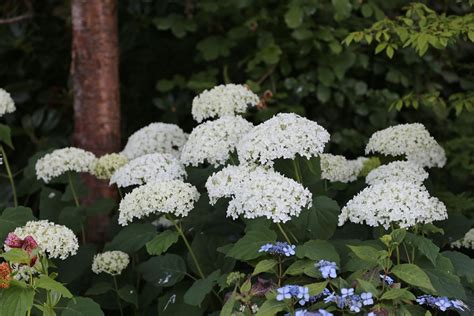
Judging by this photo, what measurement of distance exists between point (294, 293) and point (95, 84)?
267 centimetres

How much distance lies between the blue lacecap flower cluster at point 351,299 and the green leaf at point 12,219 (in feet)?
4.90

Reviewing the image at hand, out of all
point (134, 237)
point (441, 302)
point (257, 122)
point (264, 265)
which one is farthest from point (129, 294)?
point (257, 122)

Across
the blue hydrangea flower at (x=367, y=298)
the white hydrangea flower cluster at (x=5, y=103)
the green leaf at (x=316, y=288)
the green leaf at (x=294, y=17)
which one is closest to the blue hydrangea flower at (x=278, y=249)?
the green leaf at (x=316, y=288)

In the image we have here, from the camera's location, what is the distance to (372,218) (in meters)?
2.93

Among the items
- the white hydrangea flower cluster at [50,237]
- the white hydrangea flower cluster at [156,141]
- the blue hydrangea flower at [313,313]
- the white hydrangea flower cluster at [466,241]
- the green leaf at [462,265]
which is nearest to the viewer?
the blue hydrangea flower at [313,313]

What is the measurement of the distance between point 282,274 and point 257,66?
116 inches

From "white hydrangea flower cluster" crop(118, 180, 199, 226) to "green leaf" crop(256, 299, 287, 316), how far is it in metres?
0.68

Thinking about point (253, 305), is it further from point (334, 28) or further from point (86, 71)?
point (334, 28)

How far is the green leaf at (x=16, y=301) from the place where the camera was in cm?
270

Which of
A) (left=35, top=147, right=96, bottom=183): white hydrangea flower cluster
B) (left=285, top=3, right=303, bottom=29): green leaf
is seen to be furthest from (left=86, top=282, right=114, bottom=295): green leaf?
(left=285, top=3, right=303, bottom=29): green leaf

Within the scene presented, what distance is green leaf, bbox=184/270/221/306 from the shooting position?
3.15m

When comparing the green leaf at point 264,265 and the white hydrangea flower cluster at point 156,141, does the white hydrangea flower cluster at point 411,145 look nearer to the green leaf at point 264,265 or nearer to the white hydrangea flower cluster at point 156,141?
the white hydrangea flower cluster at point 156,141

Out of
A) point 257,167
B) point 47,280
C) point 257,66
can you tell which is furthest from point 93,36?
point 47,280

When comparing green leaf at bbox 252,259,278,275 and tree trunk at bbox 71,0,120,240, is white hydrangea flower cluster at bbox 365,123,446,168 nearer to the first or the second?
green leaf at bbox 252,259,278,275
